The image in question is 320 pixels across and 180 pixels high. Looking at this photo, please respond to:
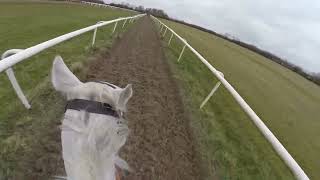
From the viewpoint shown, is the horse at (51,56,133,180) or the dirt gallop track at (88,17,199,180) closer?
the horse at (51,56,133,180)

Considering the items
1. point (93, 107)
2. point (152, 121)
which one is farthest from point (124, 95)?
point (152, 121)

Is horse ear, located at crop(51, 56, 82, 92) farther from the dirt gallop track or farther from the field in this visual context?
the dirt gallop track

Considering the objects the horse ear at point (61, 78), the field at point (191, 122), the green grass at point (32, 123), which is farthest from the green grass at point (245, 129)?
the horse ear at point (61, 78)

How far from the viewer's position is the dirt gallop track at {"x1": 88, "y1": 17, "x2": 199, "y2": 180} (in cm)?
558

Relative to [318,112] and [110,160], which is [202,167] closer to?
[110,160]

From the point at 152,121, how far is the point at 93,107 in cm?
524

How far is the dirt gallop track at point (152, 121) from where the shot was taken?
5582mm

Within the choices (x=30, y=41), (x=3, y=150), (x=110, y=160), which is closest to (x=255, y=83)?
(x=30, y=41)

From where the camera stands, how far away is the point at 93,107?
189 cm

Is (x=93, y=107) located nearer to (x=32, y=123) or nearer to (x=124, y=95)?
(x=124, y=95)

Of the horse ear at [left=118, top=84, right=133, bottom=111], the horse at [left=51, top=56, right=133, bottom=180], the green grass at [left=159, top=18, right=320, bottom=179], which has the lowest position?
the green grass at [left=159, top=18, right=320, bottom=179]

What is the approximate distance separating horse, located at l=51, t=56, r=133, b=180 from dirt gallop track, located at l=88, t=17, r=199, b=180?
311cm

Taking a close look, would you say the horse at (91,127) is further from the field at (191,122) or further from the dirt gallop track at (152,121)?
the dirt gallop track at (152,121)

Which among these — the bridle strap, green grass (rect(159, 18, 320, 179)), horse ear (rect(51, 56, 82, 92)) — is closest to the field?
green grass (rect(159, 18, 320, 179))
